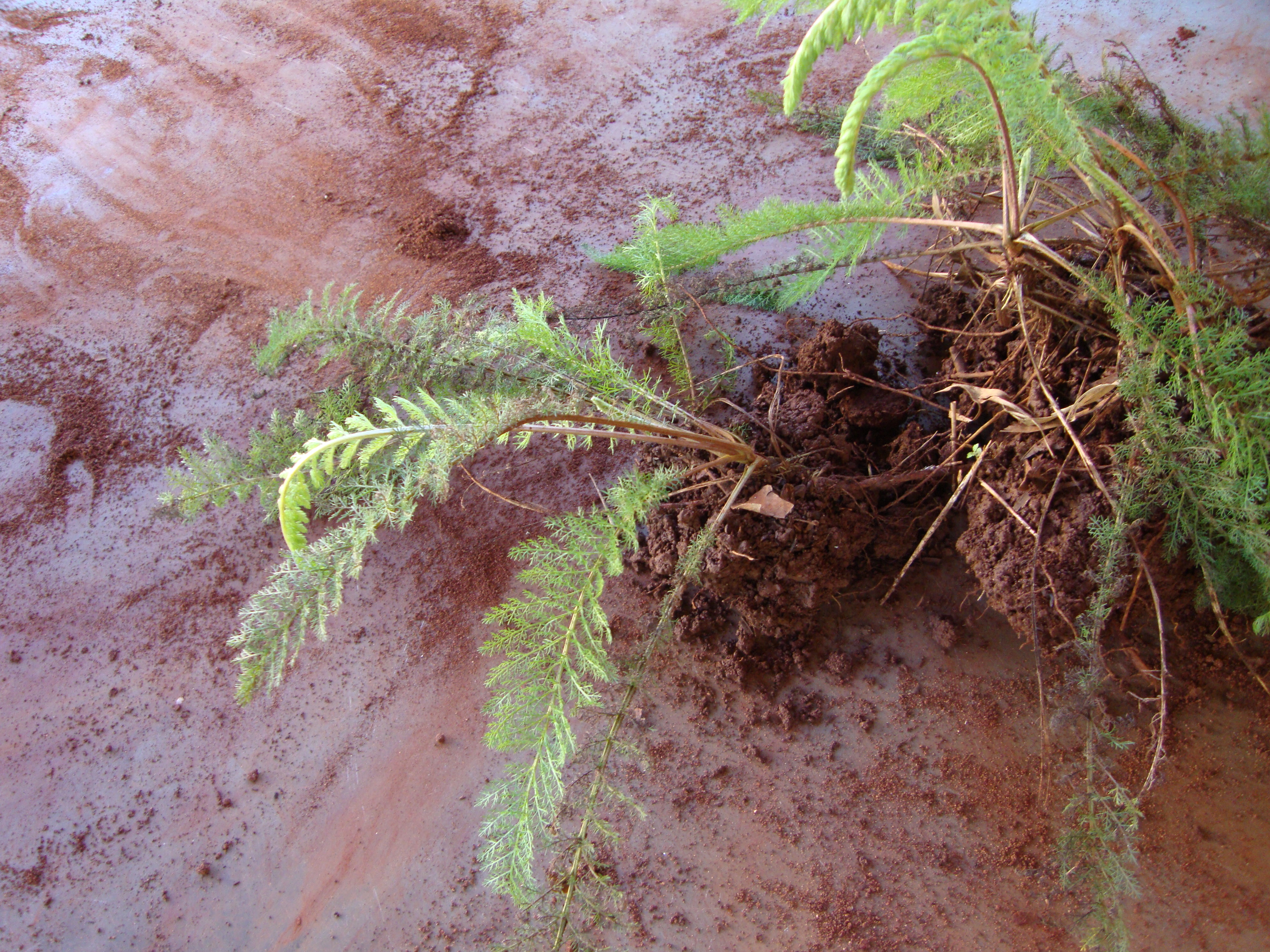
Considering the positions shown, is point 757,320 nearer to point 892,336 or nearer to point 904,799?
point 892,336

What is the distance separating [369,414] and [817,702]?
1448 millimetres

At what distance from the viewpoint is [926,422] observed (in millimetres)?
2092

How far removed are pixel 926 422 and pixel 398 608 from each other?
5.13 ft

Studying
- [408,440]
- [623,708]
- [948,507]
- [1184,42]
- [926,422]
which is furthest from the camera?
[1184,42]

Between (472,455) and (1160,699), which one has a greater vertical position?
(472,455)

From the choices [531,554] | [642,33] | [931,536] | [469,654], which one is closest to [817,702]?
[931,536]

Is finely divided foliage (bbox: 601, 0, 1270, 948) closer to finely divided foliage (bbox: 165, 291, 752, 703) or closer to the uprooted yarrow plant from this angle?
the uprooted yarrow plant

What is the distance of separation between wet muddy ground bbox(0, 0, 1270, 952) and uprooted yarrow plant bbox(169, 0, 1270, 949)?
0.16 metres

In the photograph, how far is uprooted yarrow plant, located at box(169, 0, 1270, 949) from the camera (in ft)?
4.85

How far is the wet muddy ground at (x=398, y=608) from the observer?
1689mm

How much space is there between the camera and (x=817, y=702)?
1.86 metres

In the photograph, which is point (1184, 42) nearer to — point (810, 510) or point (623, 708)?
point (810, 510)

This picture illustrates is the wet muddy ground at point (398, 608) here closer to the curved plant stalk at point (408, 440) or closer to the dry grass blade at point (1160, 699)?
the dry grass blade at point (1160, 699)

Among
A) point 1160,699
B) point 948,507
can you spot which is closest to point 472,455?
point 948,507
